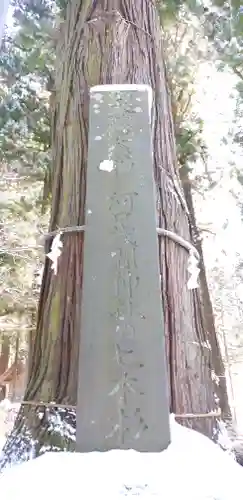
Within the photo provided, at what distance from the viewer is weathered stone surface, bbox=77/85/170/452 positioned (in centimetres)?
87

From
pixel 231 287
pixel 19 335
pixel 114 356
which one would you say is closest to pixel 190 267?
pixel 114 356

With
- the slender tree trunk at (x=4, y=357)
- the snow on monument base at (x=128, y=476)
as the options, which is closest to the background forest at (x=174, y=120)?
the snow on monument base at (x=128, y=476)

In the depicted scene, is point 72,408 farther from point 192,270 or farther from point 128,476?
point 192,270

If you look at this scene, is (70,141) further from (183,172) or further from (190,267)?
(183,172)

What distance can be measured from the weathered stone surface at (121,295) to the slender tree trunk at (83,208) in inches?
6.2

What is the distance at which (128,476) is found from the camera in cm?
75

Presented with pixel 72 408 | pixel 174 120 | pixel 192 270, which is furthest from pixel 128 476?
pixel 174 120

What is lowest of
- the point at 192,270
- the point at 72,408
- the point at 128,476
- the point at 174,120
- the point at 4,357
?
the point at 128,476

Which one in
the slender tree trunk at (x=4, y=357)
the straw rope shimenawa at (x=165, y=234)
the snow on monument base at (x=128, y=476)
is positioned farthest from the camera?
the slender tree trunk at (x=4, y=357)

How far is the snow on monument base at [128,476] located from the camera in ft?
2.36

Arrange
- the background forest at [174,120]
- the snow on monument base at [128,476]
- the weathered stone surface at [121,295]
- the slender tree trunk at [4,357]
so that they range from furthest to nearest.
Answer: the slender tree trunk at [4,357], the background forest at [174,120], the weathered stone surface at [121,295], the snow on monument base at [128,476]

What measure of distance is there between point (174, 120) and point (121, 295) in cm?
235

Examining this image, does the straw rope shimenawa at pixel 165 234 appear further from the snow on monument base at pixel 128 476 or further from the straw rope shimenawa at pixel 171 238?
the snow on monument base at pixel 128 476

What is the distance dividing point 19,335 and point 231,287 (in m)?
3.32
